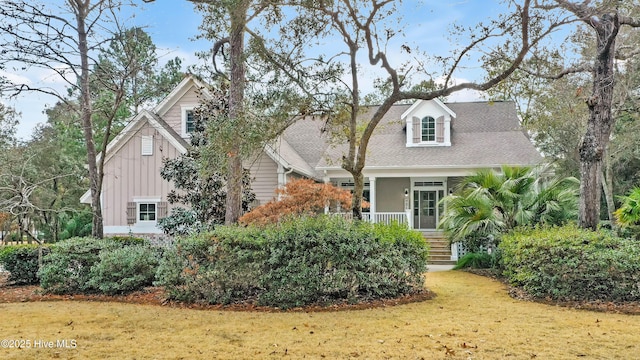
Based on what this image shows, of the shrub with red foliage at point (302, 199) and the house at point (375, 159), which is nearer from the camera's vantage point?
the shrub with red foliage at point (302, 199)

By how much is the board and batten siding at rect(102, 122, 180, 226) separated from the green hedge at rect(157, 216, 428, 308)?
964 cm

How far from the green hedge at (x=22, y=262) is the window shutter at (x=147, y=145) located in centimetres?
709

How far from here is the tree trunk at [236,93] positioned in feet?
30.1

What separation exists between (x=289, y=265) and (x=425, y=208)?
12.7 metres

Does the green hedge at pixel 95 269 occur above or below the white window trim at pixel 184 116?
below

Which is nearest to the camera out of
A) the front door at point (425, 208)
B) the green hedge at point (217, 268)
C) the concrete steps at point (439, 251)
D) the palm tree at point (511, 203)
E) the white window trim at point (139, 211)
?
the green hedge at point (217, 268)

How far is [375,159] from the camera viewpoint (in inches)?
723

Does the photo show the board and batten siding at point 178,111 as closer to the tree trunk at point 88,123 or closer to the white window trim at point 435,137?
the tree trunk at point 88,123

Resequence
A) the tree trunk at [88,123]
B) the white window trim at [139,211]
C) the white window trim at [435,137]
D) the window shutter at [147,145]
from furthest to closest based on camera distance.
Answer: the white window trim at [435,137] → the white window trim at [139,211] → the window shutter at [147,145] → the tree trunk at [88,123]

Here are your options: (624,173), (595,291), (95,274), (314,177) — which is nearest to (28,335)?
(95,274)

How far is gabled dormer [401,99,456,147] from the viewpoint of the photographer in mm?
19172

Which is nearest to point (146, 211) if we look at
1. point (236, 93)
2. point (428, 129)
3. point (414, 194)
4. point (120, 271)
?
point (236, 93)

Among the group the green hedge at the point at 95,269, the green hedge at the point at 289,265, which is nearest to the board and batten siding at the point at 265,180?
the green hedge at the point at 95,269

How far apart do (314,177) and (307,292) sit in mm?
11139
